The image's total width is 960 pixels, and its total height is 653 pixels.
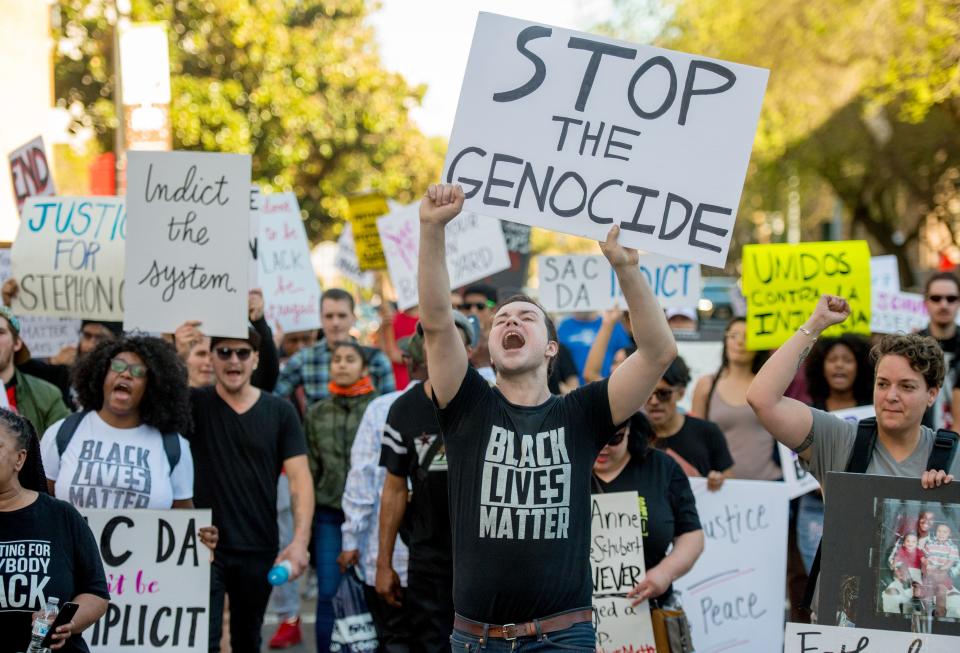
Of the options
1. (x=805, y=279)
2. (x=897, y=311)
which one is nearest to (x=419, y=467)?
(x=805, y=279)

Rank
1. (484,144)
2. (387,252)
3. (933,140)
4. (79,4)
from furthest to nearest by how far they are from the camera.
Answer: (933,140)
(79,4)
(387,252)
(484,144)

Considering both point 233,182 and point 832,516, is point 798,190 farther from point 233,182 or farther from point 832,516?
point 832,516

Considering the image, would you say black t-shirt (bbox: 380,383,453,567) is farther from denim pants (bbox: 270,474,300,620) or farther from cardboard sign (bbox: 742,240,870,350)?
cardboard sign (bbox: 742,240,870,350)

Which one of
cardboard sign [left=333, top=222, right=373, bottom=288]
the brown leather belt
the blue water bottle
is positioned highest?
cardboard sign [left=333, top=222, right=373, bottom=288]

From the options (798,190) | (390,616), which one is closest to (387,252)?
(390,616)

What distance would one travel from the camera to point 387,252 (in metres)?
10.3

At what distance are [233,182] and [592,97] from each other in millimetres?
2826

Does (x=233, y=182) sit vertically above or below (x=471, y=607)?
above

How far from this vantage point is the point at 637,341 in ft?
12.7

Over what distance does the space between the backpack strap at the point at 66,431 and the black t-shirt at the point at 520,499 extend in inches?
85.9

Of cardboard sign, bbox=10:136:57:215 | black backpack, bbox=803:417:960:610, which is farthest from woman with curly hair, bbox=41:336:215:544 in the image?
cardboard sign, bbox=10:136:57:215

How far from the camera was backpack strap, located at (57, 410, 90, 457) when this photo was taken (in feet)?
17.8

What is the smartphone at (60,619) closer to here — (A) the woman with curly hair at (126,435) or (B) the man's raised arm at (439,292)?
(A) the woman with curly hair at (126,435)

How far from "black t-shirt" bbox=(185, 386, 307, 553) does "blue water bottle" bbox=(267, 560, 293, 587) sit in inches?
19.7
